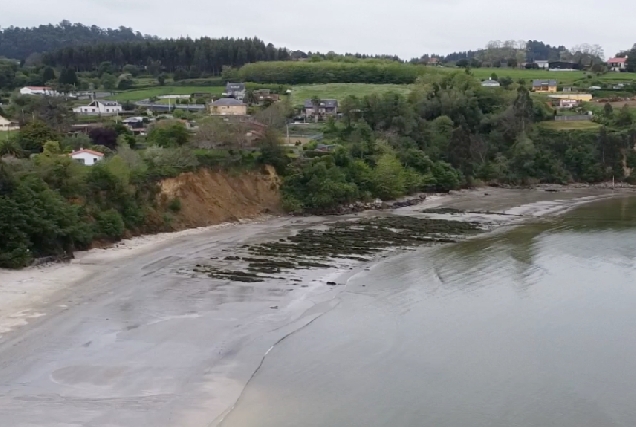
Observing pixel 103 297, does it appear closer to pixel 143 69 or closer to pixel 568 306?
pixel 568 306

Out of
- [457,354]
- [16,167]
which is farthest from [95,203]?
[457,354]

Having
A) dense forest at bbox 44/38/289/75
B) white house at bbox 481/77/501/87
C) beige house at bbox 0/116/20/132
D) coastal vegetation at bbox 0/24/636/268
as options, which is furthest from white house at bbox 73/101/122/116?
white house at bbox 481/77/501/87

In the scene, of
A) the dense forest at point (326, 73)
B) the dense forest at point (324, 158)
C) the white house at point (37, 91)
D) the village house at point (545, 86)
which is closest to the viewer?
the dense forest at point (324, 158)

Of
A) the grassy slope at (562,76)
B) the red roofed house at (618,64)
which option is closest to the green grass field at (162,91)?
the grassy slope at (562,76)

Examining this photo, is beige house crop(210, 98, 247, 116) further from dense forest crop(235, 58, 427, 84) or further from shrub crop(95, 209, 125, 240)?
shrub crop(95, 209, 125, 240)

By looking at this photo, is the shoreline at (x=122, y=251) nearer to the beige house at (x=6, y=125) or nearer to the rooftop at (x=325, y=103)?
the rooftop at (x=325, y=103)

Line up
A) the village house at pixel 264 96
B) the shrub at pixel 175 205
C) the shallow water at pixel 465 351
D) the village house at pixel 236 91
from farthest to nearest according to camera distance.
Result: the village house at pixel 236 91
the village house at pixel 264 96
the shrub at pixel 175 205
the shallow water at pixel 465 351

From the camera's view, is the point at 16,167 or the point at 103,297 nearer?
the point at 103,297
